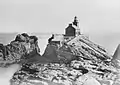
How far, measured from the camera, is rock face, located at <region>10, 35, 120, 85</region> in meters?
6.70

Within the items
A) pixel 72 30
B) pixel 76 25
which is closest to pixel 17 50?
pixel 72 30

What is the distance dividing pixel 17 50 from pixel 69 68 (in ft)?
11.8

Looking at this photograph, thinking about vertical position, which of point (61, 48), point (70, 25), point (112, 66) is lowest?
point (112, 66)

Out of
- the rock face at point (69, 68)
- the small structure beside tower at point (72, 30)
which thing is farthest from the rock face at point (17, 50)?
the small structure beside tower at point (72, 30)

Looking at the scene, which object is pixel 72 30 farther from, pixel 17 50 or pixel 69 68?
pixel 69 68

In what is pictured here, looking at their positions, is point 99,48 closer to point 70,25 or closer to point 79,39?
point 79,39

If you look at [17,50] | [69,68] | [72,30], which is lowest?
[69,68]

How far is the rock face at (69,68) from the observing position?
264 inches

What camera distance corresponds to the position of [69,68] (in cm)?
749

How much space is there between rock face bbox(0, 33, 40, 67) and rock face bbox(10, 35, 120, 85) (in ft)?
2.92

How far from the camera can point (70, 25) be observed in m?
10.6

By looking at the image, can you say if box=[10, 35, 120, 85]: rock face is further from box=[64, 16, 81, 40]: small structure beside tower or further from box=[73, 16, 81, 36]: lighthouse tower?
box=[73, 16, 81, 36]: lighthouse tower

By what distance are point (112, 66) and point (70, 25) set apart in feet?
13.2

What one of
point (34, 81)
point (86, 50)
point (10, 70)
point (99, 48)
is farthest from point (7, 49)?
point (99, 48)
